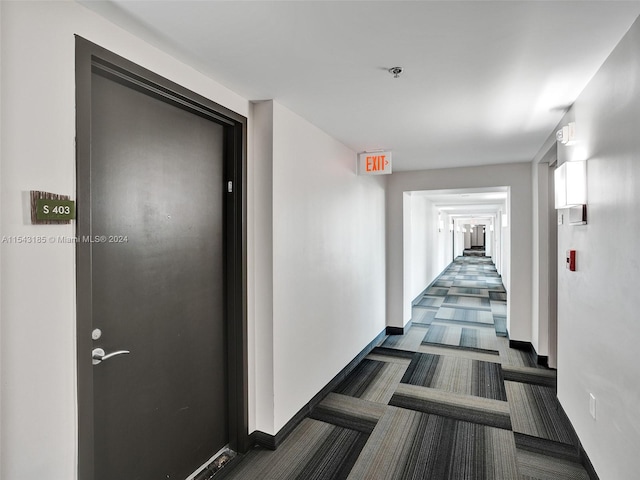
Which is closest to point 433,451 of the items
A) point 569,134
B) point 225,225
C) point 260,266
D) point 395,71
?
point 260,266

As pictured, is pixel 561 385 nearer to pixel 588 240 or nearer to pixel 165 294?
pixel 588 240

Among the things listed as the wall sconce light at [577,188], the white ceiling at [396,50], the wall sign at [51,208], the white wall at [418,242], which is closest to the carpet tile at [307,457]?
the wall sign at [51,208]

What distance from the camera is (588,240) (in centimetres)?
217

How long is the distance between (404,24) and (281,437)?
8.68 ft

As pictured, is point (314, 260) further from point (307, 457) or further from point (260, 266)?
point (307, 457)

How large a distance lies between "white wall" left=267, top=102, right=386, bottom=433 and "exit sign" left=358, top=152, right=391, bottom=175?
0.38 feet

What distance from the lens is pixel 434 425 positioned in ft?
9.18

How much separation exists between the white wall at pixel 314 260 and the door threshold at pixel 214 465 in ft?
1.14

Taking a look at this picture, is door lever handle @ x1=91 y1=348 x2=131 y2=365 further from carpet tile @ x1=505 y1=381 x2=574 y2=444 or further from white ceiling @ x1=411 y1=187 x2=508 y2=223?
white ceiling @ x1=411 y1=187 x2=508 y2=223

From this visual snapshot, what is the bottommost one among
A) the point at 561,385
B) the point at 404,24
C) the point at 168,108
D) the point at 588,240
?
the point at 561,385

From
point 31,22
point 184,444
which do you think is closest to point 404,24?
point 31,22

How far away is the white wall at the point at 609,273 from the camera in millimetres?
1573

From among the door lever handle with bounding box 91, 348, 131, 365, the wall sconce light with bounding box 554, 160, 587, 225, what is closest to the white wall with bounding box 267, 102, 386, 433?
the door lever handle with bounding box 91, 348, 131, 365

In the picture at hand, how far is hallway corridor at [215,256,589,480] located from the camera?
228cm
